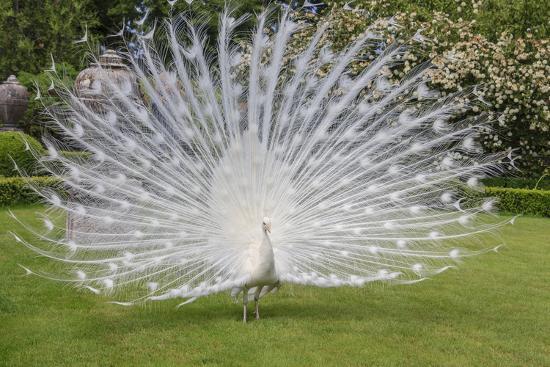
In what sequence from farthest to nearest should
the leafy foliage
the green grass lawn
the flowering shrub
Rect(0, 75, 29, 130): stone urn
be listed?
the leafy foliage → Rect(0, 75, 29, 130): stone urn → the flowering shrub → the green grass lawn

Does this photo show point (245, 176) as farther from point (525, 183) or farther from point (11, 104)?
point (11, 104)

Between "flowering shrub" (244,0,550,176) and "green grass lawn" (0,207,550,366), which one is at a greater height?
"flowering shrub" (244,0,550,176)

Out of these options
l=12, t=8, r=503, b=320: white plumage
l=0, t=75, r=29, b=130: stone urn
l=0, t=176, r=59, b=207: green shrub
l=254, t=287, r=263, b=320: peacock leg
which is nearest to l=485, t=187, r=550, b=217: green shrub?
l=12, t=8, r=503, b=320: white plumage

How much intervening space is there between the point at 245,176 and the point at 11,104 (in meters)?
13.4

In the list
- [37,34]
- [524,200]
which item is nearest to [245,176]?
[524,200]

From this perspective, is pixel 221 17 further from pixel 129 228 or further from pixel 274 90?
pixel 129 228

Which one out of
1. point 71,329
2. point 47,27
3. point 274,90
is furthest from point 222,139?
point 47,27

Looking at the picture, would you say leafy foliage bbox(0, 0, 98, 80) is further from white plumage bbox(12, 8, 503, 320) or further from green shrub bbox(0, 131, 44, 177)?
white plumage bbox(12, 8, 503, 320)

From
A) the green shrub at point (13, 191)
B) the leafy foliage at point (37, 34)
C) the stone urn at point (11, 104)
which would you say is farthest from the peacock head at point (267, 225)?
the leafy foliage at point (37, 34)

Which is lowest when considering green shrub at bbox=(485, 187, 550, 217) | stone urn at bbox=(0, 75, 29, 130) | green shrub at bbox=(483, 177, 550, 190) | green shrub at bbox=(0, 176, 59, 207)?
green shrub at bbox=(485, 187, 550, 217)

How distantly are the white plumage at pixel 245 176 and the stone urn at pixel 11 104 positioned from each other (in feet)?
39.4

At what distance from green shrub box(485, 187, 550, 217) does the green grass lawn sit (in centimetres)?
730

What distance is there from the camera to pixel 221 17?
613cm

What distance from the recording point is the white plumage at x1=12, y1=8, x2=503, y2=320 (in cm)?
563
